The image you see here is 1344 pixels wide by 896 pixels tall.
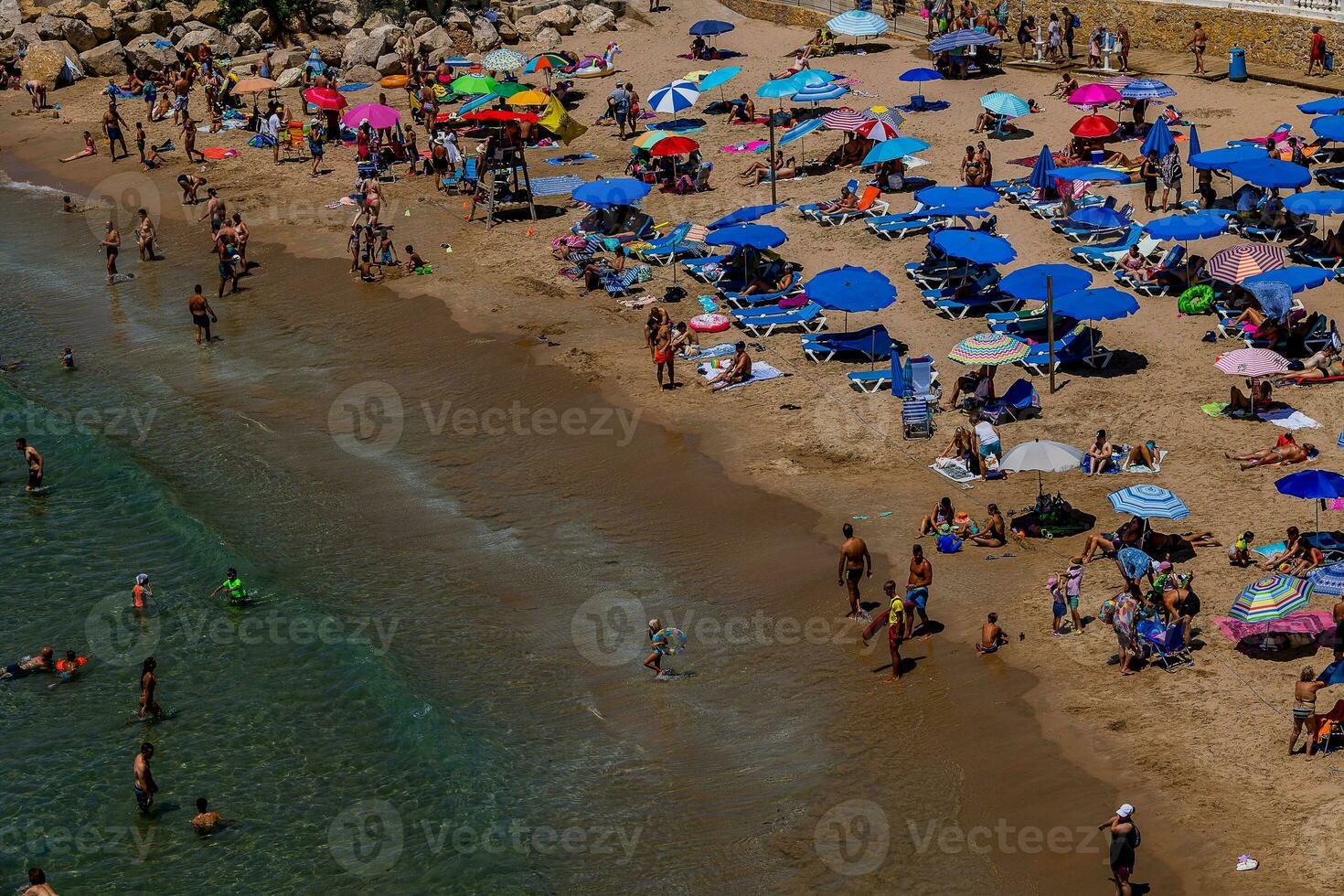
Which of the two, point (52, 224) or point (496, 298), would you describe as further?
point (52, 224)

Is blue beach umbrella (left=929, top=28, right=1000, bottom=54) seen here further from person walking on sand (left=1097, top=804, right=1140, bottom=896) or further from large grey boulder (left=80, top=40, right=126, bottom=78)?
person walking on sand (left=1097, top=804, right=1140, bottom=896)

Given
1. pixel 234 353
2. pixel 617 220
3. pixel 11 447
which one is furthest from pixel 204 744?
pixel 617 220


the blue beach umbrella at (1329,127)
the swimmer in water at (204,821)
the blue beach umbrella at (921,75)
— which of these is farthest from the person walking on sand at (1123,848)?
the blue beach umbrella at (921,75)

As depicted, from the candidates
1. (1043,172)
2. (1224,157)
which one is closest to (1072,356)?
(1224,157)

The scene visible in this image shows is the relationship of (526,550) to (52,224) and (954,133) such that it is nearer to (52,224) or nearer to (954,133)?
(954,133)

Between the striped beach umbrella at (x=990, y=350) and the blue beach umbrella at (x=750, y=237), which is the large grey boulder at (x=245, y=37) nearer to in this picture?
the blue beach umbrella at (x=750, y=237)

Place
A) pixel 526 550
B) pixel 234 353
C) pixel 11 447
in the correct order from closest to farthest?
1. pixel 526 550
2. pixel 11 447
3. pixel 234 353

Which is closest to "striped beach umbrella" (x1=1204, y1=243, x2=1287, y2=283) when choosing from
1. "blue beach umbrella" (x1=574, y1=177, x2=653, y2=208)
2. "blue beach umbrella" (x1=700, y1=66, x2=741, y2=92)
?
"blue beach umbrella" (x1=574, y1=177, x2=653, y2=208)

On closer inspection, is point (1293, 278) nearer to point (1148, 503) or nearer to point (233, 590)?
point (1148, 503)

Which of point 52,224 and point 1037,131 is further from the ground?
point 1037,131
